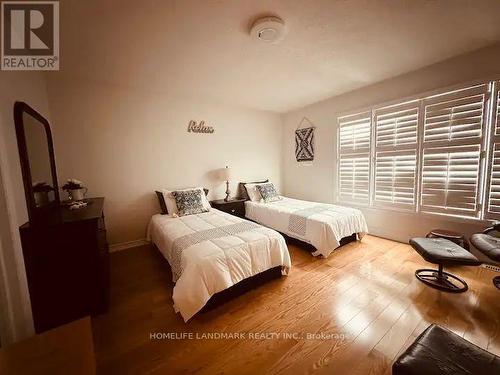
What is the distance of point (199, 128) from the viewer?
3.71 meters

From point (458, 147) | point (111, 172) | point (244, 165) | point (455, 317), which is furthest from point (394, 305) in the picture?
point (111, 172)

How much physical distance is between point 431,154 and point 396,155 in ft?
1.34

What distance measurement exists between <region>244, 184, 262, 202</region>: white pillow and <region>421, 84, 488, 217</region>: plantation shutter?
8.50ft

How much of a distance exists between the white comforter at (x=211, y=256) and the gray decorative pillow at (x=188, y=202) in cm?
38

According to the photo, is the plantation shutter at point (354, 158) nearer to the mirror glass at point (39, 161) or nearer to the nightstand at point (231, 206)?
the nightstand at point (231, 206)

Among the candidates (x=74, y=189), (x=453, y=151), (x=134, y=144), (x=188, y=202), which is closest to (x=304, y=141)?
(x=453, y=151)

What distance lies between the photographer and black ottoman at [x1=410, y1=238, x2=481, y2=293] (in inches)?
72.9

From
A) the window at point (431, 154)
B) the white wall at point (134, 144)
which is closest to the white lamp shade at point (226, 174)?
the white wall at point (134, 144)

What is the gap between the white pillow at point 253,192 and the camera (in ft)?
13.4

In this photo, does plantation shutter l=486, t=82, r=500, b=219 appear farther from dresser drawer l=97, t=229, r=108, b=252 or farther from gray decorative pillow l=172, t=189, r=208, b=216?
dresser drawer l=97, t=229, r=108, b=252

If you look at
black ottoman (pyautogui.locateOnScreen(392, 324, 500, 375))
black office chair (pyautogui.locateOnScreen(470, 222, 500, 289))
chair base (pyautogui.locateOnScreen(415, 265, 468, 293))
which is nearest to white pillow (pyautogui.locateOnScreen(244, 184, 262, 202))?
chair base (pyautogui.locateOnScreen(415, 265, 468, 293))

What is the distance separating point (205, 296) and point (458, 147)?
342cm

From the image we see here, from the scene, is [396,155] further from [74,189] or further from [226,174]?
[74,189]

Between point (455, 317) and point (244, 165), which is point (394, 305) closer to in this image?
point (455, 317)
